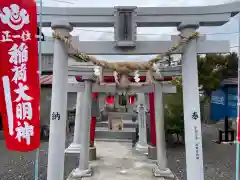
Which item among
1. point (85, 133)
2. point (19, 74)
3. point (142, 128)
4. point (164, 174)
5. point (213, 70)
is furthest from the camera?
point (213, 70)

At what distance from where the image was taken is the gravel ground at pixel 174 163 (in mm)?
7926

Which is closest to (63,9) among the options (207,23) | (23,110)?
(23,110)

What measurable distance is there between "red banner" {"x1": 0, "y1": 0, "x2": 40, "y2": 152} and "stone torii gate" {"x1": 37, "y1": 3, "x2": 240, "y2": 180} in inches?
26.8

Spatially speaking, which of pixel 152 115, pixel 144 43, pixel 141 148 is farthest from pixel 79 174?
pixel 144 43

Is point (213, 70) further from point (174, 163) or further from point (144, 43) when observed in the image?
point (144, 43)

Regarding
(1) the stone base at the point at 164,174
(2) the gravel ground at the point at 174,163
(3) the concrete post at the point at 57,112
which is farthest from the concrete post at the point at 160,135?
(3) the concrete post at the point at 57,112

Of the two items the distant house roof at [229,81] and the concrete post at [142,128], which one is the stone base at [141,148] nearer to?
the concrete post at [142,128]

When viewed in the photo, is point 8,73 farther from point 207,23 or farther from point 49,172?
point 207,23

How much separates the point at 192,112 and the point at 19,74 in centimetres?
277

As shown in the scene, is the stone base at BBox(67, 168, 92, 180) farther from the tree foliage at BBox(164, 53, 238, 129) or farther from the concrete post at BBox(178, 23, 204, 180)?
the tree foliage at BBox(164, 53, 238, 129)

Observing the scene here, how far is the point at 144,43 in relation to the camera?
4.13 m

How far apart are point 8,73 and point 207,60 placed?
18.9 metres

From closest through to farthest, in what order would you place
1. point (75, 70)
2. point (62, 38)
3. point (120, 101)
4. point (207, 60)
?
point (62, 38) < point (75, 70) < point (120, 101) < point (207, 60)

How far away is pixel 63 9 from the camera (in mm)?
4121
